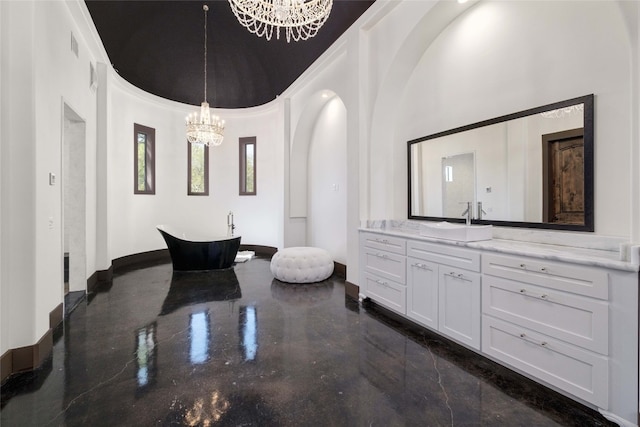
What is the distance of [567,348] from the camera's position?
188 cm

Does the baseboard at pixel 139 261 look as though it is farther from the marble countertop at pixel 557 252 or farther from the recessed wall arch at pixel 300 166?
the marble countertop at pixel 557 252

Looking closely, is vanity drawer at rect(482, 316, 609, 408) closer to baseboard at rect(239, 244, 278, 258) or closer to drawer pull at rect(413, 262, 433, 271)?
drawer pull at rect(413, 262, 433, 271)

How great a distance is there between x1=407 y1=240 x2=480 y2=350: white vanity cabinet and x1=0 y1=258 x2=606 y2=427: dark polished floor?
0.58 feet

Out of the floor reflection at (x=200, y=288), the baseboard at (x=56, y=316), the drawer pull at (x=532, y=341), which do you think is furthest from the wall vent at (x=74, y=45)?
the drawer pull at (x=532, y=341)

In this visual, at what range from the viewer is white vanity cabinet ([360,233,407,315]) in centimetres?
323

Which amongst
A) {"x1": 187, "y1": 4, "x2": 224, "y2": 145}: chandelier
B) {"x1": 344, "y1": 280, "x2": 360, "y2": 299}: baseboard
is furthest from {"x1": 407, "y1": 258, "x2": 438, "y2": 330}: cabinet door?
{"x1": 187, "y1": 4, "x2": 224, "y2": 145}: chandelier

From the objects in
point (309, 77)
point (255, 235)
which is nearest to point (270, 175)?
point (255, 235)

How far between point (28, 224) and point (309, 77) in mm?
4582

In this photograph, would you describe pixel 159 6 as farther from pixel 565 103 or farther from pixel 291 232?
pixel 565 103

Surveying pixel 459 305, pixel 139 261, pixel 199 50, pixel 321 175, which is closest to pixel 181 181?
pixel 139 261

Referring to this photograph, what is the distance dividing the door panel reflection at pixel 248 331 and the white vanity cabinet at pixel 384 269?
1465 mm

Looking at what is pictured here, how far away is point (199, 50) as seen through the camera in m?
6.18

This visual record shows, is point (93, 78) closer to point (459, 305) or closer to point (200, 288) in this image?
point (200, 288)

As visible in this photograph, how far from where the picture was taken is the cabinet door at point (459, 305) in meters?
2.45
